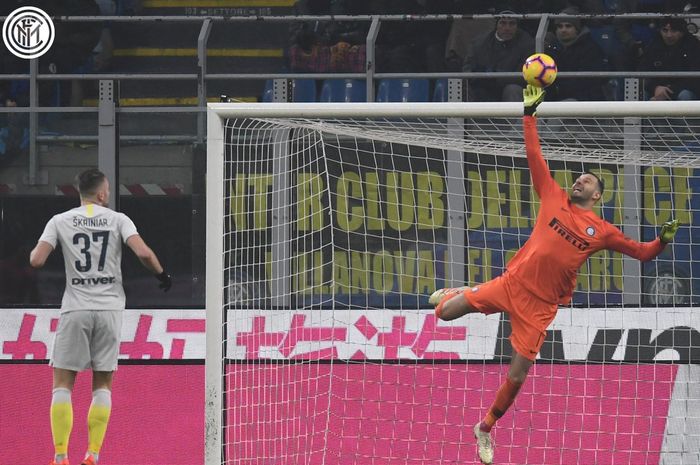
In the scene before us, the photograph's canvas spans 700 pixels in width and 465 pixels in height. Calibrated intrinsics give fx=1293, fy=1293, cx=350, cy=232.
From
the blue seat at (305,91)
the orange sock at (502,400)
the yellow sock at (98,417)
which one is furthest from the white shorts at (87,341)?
the blue seat at (305,91)

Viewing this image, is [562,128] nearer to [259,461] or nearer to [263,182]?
[263,182]

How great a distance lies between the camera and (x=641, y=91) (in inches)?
368

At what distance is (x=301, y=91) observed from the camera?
32.5 ft

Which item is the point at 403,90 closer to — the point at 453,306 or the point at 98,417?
the point at 453,306

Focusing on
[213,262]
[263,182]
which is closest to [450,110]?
[213,262]

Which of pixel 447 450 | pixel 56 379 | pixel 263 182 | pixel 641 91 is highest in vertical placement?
pixel 641 91

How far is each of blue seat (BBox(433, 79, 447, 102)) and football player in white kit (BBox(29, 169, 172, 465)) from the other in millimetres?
2948

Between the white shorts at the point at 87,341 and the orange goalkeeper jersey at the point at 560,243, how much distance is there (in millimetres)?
2355

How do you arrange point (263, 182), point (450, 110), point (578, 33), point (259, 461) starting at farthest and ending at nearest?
point (578, 33)
point (263, 182)
point (259, 461)
point (450, 110)

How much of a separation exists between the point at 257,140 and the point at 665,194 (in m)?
2.77

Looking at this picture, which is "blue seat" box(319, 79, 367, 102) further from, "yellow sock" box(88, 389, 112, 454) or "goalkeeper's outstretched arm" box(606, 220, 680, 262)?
"yellow sock" box(88, 389, 112, 454)

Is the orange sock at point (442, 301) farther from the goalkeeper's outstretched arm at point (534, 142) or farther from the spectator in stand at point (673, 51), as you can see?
the spectator in stand at point (673, 51)

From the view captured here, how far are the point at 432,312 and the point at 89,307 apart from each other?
8.16ft

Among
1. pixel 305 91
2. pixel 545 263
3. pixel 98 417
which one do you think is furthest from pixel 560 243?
pixel 305 91
